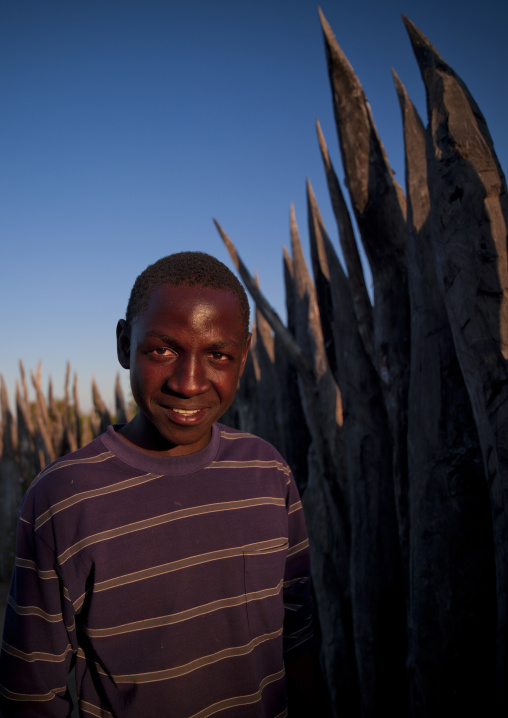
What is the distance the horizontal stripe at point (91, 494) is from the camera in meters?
1.08

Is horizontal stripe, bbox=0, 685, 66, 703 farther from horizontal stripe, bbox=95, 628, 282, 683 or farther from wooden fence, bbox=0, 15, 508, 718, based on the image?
wooden fence, bbox=0, 15, 508, 718

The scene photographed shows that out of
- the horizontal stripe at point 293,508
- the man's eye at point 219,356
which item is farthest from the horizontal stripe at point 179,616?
the man's eye at point 219,356

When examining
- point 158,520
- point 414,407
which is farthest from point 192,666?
point 414,407

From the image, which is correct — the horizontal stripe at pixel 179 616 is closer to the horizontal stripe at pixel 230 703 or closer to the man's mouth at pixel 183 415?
the horizontal stripe at pixel 230 703

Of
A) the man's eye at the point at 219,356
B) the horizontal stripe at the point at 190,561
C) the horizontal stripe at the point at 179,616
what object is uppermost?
the man's eye at the point at 219,356

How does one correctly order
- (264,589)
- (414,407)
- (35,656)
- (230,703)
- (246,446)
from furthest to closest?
(414,407), (246,446), (264,589), (230,703), (35,656)

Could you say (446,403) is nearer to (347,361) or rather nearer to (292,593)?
(347,361)

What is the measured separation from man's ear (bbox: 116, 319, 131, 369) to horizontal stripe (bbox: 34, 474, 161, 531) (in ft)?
1.01

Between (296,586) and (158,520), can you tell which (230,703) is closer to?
(296,586)

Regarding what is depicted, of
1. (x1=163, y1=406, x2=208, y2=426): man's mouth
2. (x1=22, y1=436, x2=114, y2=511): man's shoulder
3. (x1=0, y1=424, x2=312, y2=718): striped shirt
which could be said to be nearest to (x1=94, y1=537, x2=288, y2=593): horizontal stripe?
(x1=0, y1=424, x2=312, y2=718): striped shirt

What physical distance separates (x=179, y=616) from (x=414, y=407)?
1581mm

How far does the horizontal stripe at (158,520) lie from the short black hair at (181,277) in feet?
1.52

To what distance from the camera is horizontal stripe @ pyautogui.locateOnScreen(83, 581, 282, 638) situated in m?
1.07

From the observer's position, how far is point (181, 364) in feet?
3.93
